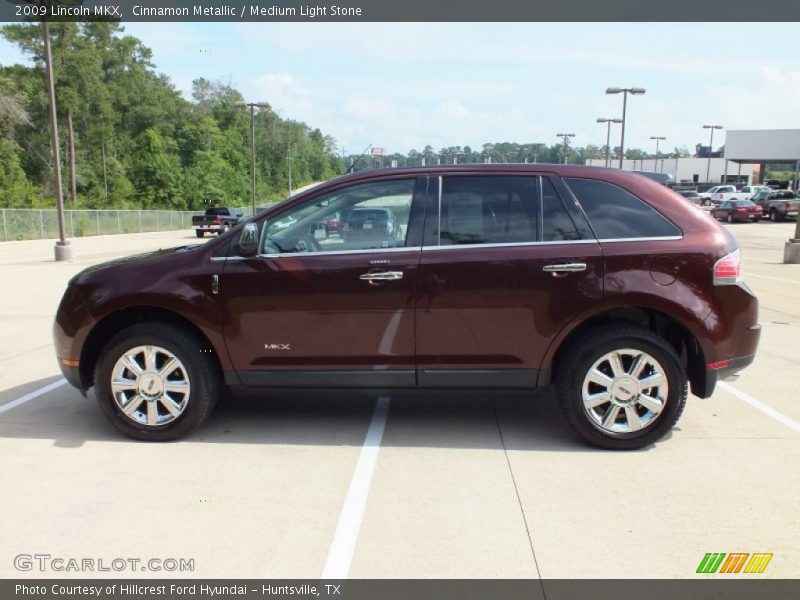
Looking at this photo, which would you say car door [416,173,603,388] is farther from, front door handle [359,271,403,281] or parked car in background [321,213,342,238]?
parked car in background [321,213,342,238]

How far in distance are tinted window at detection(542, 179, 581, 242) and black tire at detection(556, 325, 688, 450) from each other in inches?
26.3

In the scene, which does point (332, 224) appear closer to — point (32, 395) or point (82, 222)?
point (32, 395)

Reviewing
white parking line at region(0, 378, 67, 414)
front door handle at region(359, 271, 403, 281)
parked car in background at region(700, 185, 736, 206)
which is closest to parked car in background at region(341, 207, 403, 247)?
front door handle at region(359, 271, 403, 281)

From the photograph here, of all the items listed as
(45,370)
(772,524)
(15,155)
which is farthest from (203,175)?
(772,524)

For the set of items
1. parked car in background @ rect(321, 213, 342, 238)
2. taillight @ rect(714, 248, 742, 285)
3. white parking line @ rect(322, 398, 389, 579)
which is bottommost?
white parking line @ rect(322, 398, 389, 579)

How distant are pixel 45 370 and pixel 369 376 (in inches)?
154

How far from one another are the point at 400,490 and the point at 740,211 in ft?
136

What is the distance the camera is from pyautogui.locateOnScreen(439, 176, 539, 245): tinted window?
4383 millimetres

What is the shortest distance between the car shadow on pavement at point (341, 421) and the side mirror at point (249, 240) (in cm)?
100

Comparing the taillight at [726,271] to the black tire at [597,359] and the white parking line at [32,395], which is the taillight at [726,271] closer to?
the black tire at [597,359]

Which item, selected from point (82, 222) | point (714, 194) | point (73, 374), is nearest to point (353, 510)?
point (73, 374)

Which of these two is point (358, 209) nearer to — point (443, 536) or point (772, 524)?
point (443, 536)

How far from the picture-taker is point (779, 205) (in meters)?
39.8

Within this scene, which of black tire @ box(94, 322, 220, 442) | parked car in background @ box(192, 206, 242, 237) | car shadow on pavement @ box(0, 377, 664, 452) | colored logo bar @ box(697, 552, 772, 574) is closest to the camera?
colored logo bar @ box(697, 552, 772, 574)
